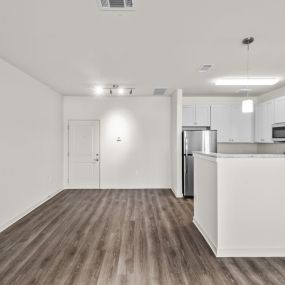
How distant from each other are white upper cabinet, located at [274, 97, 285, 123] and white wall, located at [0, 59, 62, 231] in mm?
5561

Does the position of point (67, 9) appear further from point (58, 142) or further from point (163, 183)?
point (163, 183)

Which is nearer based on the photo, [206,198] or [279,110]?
[206,198]

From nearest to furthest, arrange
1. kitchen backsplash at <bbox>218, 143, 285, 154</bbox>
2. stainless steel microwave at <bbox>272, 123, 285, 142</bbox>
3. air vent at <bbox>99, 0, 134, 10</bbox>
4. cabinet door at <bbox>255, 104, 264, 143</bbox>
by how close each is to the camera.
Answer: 1. air vent at <bbox>99, 0, 134, 10</bbox>
2. stainless steel microwave at <bbox>272, 123, 285, 142</bbox>
3. cabinet door at <bbox>255, 104, 264, 143</bbox>
4. kitchen backsplash at <bbox>218, 143, 285, 154</bbox>

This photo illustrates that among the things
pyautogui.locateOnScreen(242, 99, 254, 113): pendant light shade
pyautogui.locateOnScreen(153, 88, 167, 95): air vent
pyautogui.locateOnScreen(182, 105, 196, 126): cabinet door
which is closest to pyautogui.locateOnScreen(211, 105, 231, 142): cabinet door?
pyautogui.locateOnScreen(182, 105, 196, 126): cabinet door

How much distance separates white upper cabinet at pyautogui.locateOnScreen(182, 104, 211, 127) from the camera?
626 cm

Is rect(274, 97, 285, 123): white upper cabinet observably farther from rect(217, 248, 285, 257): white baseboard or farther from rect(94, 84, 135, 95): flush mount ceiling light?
rect(94, 84, 135, 95): flush mount ceiling light

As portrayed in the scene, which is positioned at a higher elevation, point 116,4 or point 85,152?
point 116,4

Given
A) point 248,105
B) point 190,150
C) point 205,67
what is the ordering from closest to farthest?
point 248,105
point 205,67
point 190,150

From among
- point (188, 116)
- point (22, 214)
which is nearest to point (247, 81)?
point (188, 116)

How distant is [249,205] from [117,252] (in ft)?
5.91

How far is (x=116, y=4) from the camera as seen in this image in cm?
218

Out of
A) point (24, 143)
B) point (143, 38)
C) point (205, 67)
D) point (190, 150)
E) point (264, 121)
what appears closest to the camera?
point (143, 38)

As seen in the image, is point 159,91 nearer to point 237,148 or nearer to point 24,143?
point 237,148

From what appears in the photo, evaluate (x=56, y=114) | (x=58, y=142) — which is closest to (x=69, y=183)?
(x=58, y=142)
